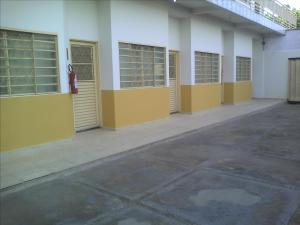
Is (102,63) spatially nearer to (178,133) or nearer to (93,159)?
(178,133)

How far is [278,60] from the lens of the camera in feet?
61.8

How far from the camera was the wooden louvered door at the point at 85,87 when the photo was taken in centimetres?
880

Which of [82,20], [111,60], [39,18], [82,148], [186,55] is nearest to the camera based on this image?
[39,18]

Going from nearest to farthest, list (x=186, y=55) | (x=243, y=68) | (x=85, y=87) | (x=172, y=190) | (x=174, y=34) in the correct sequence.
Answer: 1. (x=172, y=190)
2. (x=85, y=87)
3. (x=174, y=34)
4. (x=186, y=55)
5. (x=243, y=68)

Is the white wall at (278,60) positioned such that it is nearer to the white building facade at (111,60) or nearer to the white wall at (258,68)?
the white wall at (258,68)

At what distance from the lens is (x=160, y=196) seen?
454 centimetres

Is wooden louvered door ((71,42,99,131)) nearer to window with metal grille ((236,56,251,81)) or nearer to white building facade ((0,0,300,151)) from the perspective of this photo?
white building facade ((0,0,300,151))

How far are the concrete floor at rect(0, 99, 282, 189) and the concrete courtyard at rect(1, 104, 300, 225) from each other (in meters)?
0.33

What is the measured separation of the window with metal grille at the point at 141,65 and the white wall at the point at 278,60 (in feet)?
34.2

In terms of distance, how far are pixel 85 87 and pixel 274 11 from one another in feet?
43.8

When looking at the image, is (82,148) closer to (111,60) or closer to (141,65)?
(111,60)

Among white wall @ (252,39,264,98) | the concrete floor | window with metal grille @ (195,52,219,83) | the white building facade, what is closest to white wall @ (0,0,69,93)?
the white building facade

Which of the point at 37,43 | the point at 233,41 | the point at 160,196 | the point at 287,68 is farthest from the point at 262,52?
the point at 160,196

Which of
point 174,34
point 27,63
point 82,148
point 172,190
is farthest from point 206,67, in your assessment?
point 172,190
